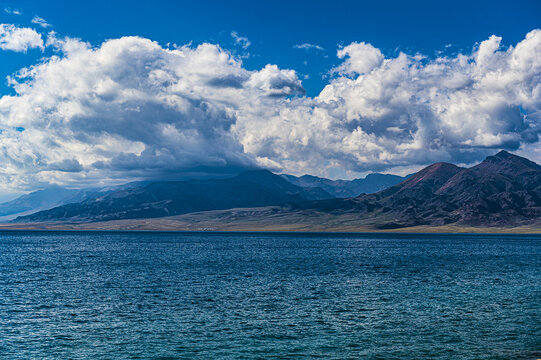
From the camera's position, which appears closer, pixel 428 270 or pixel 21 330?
pixel 21 330

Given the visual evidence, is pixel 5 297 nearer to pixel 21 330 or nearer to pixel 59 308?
pixel 59 308

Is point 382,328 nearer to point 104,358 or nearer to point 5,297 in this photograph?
point 104,358

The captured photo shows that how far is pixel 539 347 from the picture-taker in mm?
47781

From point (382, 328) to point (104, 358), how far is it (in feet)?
106

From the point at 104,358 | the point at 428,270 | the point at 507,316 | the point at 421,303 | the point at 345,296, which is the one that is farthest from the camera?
the point at 428,270

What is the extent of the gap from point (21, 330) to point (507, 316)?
208ft

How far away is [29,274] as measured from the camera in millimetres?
111000

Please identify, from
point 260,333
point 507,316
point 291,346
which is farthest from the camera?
point 507,316

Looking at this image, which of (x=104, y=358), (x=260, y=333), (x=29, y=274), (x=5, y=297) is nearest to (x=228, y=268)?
(x=29, y=274)

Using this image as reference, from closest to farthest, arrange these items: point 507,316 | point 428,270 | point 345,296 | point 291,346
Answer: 1. point 291,346
2. point 507,316
3. point 345,296
4. point 428,270

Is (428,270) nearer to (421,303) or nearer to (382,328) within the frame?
(421,303)

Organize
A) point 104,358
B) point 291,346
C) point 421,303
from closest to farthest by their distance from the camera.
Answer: point 104,358
point 291,346
point 421,303

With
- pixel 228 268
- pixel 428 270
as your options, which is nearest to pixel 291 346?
pixel 228 268

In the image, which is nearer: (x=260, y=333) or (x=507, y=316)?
(x=260, y=333)
